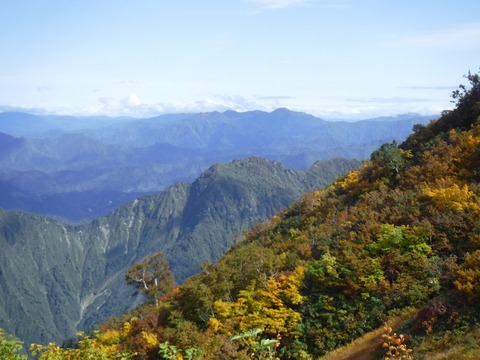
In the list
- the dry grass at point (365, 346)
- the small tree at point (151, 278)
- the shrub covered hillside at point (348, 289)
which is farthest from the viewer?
the small tree at point (151, 278)

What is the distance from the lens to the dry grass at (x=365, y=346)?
1553cm

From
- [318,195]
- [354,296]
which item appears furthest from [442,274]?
[318,195]

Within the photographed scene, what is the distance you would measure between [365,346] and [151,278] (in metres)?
37.1

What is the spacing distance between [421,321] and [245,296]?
942 cm

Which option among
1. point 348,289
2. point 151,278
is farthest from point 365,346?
point 151,278

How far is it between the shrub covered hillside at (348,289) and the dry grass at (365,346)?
0.62 m

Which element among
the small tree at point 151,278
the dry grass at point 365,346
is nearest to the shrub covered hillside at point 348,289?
the dry grass at point 365,346

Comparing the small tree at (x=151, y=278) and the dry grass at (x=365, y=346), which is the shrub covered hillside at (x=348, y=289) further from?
the small tree at (x=151, y=278)

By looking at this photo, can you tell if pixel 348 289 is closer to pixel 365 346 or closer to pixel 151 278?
pixel 365 346

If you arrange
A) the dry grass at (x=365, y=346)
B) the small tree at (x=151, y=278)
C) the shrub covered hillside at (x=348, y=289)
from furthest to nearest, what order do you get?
the small tree at (x=151, y=278) < the shrub covered hillside at (x=348, y=289) < the dry grass at (x=365, y=346)

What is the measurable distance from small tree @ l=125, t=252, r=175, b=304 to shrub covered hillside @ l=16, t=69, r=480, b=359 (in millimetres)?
21852

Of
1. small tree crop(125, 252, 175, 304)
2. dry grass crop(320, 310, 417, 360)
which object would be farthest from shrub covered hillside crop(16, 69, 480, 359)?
small tree crop(125, 252, 175, 304)

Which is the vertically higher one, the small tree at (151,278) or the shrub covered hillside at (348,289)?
the shrub covered hillside at (348,289)

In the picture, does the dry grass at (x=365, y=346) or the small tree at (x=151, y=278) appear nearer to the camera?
the dry grass at (x=365, y=346)
